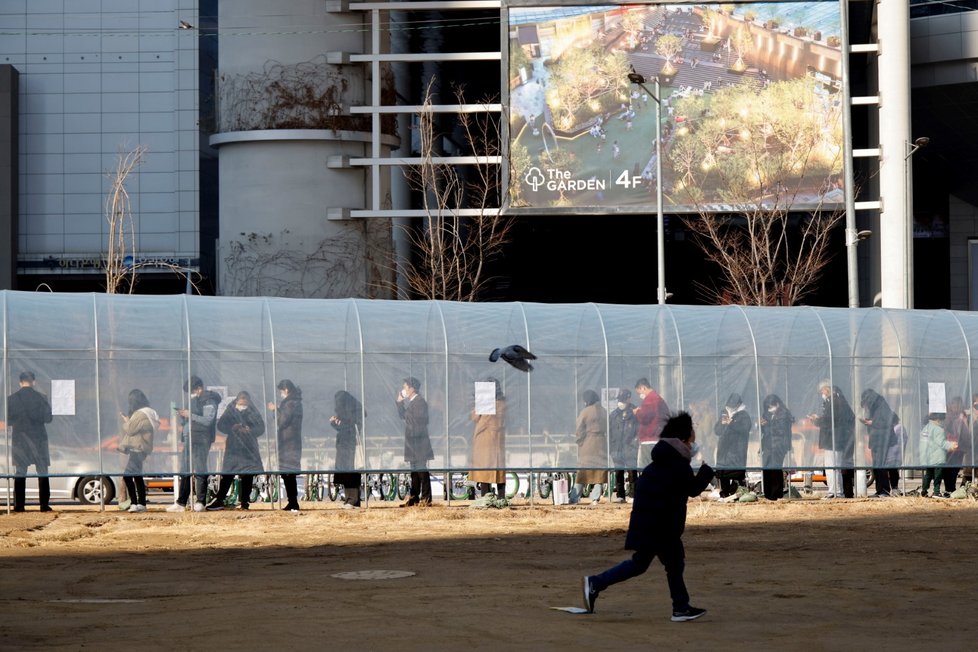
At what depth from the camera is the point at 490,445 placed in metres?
24.5

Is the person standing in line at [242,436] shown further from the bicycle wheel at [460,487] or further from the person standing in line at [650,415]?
the person standing in line at [650,415]

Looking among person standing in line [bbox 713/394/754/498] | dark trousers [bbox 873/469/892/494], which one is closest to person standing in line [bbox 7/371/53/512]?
person standing in line [bbox 713/394/754/498]

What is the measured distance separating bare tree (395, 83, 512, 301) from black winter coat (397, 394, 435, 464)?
55.3 feet

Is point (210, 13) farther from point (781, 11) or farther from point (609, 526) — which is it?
point (609, 526)

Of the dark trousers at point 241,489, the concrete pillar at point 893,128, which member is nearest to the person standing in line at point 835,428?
the dark trousers at point 241,489

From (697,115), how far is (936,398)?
17.6 metres

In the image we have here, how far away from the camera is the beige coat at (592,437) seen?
81.4 ft

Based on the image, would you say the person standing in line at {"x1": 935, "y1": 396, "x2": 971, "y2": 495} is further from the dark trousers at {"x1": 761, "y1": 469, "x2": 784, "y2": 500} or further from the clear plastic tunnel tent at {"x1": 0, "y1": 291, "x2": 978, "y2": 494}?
the dark trousers at {"x1": 761, "y1": 469, "x2": 784, "y2": 500}

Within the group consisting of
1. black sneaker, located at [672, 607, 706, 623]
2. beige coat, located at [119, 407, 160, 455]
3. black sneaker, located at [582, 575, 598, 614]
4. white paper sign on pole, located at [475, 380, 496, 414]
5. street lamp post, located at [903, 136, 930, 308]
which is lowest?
black sneaker, located at [672, 607, 706, 623]

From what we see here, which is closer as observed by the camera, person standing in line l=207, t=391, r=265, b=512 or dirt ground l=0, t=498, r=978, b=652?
dirt ground l=0, t=498, r=978, b=652

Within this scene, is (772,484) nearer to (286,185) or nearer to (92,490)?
(92,490)

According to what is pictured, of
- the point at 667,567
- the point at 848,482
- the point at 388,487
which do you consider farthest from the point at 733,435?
the point at 667,567

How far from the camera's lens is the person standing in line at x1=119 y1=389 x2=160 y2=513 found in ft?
75.3

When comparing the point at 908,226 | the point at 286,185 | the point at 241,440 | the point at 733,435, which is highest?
the point at 286,185
